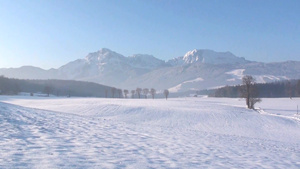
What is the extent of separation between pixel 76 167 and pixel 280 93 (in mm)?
147469

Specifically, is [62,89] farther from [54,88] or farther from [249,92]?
[249,92]

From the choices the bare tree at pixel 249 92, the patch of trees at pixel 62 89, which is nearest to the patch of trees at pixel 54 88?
the patch of trees at pixel 62 89

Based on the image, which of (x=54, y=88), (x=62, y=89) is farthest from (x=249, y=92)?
(x=62, y=89)

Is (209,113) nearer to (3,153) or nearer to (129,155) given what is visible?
(129,155)

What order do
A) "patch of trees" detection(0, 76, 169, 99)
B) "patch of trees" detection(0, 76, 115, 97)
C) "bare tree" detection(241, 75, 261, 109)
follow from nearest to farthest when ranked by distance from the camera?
1. "bare tree" detection(241, 75, 261, 109)
2. "patch of trees" detection(0, 76, 115, 97)
3. "patch of trees" detection(0, 76, 169, 99)

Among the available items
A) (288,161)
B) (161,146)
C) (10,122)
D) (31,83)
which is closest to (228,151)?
(288,161)

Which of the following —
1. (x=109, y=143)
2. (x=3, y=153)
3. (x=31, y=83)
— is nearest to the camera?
(x=3, y=153)

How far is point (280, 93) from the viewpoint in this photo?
134 metres

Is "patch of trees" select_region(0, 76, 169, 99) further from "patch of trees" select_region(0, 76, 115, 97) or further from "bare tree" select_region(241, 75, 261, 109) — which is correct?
"bare tree" select_region(241, 75, 261, 109)

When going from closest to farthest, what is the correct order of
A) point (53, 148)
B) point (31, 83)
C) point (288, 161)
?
point (53, 148)
point (288, 161)
point (31, 83)

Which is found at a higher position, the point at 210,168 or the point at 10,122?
the point at 10,122

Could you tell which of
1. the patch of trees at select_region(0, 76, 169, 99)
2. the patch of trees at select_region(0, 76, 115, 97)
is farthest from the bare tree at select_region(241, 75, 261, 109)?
the patch of trees at select_region(0, 76, 115, 97)

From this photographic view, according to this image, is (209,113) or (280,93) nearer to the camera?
(209,113)

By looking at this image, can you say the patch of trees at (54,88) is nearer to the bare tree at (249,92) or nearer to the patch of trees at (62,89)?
the patch of trees at (62,89)
